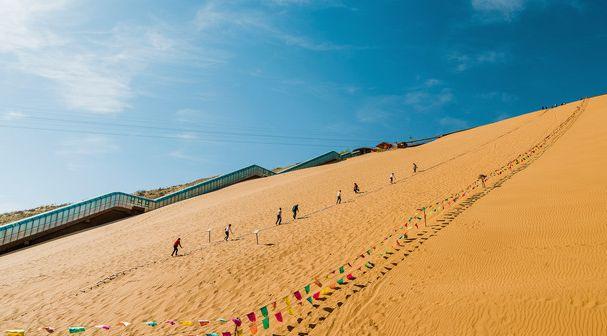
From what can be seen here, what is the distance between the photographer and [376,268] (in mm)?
13062

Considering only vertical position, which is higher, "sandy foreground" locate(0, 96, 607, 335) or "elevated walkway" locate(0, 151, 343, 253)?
"elevated walkway" locate(0, 151, 343, 253)

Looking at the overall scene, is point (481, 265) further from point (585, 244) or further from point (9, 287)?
point (9, 287)

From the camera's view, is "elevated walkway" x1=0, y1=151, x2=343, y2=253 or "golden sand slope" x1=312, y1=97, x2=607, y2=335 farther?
"elevated walkway" x1=0, y1=151, x2=343, y2=253

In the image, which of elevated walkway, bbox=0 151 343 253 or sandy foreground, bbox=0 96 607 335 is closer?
sandy foreground, bbox=0 96 607 335

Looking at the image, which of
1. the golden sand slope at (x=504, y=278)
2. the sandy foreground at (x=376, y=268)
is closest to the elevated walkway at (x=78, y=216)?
the sandy foreground at (x=376, y=268)

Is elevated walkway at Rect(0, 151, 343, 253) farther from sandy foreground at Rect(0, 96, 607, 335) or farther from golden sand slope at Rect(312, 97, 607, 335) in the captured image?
golden sand slope at Rect(312, 97, 607, 335)

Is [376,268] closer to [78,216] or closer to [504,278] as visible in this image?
[504,278]

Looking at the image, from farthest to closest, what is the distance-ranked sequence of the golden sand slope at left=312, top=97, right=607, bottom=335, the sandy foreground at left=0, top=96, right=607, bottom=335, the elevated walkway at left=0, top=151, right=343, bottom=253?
the elevated walkway at left=0, top=151, right=343, bottom=253 → the sandy foreground at left=0, top=96, right=607, bottom=335 → the golden sand slope at left=312, top=97, right=607, bottom=335

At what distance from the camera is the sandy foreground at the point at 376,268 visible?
930 cm

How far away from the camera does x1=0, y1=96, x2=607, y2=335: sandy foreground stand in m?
9.30

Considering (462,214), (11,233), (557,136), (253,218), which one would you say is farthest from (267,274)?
(557,136)

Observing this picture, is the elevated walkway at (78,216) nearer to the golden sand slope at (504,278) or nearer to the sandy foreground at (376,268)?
the sandy foreground at (376,268)

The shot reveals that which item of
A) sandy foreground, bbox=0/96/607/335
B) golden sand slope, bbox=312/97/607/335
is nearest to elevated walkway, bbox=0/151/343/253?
sandy foreground, bbox=0/96/607/335

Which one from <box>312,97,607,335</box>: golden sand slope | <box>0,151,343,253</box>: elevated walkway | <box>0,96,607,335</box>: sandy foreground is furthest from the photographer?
<box>0,151,343,253</box>: elevated walkway
